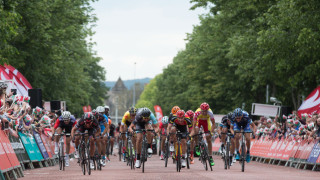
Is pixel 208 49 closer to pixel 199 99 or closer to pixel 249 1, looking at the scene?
pixel 199 99

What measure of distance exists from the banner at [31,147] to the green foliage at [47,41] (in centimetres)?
702

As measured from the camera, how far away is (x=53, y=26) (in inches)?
1650

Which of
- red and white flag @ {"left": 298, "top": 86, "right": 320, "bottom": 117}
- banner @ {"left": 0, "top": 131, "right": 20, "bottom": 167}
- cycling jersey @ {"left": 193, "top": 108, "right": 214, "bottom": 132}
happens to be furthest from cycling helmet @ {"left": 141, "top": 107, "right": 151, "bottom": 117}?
red and white flag @ {"left": 298, "top": 86, "right": 320, "bottom": 117}

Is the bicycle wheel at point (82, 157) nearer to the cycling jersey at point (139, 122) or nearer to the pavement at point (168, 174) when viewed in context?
the pavement at point (168, 174)

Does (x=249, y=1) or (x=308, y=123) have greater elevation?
(x=249, y=1)

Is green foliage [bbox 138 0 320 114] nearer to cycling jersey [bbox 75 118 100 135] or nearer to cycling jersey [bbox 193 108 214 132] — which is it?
cycling jersey [bbox 193 108 214 132]

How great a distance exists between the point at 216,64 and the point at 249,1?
642 inches

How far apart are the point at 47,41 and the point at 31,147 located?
18630mm

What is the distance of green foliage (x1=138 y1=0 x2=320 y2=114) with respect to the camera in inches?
1238

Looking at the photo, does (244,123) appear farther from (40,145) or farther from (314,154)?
(40,145)

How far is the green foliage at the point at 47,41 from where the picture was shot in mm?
34397

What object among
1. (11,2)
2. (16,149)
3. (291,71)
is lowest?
(16,149)

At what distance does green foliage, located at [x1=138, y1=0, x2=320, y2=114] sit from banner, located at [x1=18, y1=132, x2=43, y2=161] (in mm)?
11991

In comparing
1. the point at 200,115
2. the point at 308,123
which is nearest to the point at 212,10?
the point at 308,123
